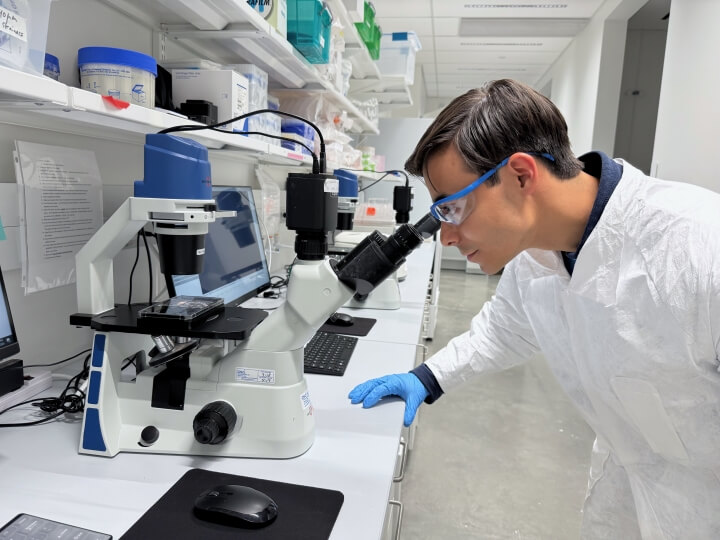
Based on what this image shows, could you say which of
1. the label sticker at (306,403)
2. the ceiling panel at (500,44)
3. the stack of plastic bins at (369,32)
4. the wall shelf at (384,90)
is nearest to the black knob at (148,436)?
the label sticker at (306,403)

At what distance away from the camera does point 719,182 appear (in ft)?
7.91

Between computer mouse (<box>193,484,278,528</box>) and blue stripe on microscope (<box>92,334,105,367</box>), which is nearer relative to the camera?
computer mouse (<box>193,484,278,528</box>)

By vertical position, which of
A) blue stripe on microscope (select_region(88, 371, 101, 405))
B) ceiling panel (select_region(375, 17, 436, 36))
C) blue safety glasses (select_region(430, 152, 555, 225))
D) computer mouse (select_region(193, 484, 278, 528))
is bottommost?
computer mouse (select_region(193, 484, 278, 528))

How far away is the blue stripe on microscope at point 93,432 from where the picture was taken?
846mm

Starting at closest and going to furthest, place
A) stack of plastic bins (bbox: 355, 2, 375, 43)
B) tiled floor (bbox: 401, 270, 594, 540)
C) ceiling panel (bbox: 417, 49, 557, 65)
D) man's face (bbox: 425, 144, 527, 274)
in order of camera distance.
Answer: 1. man's face (bbox: 425, 144, 527, 274)
2. tiled floor (bbox: 401, 270, 594, 540)
3. stack of plastic bins (bbox: 355, 2, 375, 43)
4. ceiling panel (bbox: 417, 49, 557, 65)

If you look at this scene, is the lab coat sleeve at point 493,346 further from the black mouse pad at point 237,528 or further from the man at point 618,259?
the black mouse pad at point 237,528

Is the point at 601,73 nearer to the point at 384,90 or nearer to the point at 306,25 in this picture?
the point at 384,90

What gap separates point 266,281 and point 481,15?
418cm

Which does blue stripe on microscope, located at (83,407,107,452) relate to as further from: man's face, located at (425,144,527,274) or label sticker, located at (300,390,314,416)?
man's face, located at (425,144,527,274)

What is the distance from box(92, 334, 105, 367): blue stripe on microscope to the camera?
2.80 ft

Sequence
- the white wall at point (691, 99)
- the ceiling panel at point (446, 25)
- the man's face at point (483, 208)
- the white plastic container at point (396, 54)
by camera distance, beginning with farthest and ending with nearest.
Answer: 1. the ceiling panel at point (446, 25)
2. the white plastic container at point (396, 54)
3. the white wall at point (691, 99)
4. the man's face at point (483, 208)

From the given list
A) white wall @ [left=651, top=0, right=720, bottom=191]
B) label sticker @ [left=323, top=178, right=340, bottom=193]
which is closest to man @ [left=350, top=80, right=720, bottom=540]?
label sticker @ [left=323, top=178, right=340, bottom=193]

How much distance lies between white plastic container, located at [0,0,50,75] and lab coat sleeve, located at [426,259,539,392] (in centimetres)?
105

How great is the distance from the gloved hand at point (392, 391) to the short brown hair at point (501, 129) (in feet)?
1.70
